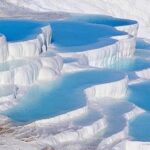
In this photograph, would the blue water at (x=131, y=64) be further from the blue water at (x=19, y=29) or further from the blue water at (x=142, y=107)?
the blue water at (x=19, y=29)

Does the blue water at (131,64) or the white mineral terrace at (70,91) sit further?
the blue water at (131,64)

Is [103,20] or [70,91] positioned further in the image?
[103,20]

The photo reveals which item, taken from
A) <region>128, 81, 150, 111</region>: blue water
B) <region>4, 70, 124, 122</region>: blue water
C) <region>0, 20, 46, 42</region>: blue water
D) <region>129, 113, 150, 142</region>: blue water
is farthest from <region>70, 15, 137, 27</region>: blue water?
<region>129, 113, 150, 142</region>: blue water

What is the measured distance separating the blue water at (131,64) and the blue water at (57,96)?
2.10 m

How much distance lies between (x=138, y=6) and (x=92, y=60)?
922cm

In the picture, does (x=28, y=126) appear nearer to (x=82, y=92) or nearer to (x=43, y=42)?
(x=82, y=92)

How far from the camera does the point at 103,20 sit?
22.1 metres

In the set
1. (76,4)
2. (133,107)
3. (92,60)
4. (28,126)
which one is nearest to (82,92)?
(133,107)

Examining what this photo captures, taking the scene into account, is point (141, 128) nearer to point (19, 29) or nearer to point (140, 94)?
point (140, 94)

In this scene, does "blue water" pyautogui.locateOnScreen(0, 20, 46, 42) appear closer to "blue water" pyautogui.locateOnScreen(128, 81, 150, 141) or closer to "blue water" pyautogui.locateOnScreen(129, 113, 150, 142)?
"blue water" pyautogui.locateOnScreen(128, 81, 150, 141)

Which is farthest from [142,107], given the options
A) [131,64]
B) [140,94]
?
[131,64]

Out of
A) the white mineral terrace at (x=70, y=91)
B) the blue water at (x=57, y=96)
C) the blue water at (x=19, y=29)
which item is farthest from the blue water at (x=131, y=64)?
the blue water at (x=19, y=29)

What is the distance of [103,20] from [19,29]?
6.38 m

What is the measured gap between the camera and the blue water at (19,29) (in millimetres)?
15121
